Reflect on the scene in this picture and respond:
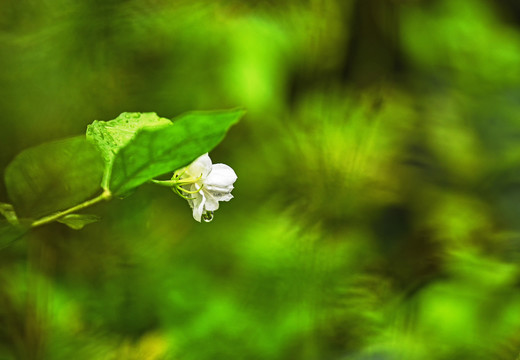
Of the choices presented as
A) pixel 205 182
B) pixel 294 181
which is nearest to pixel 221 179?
pixel 205 182

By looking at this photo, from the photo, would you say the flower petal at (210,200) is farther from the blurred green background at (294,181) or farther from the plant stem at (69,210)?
the blurred green background at (294,181)

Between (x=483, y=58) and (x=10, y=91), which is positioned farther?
(x=483, y=58)

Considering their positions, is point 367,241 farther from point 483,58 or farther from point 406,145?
point 483,58

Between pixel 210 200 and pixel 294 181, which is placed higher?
pixel 210 200

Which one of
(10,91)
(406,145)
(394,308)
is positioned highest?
(10,91)

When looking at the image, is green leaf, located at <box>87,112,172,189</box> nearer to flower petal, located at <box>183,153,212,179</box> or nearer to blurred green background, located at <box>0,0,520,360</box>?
flower petal, located at <box>183,153,212,179</box>

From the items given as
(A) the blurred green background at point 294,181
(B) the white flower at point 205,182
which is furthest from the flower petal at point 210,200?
(A) the blurred green background at point 294,181

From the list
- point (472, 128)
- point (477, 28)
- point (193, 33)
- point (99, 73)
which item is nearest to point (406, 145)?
point (472, 128)

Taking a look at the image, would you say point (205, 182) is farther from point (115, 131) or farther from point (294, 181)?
point (294, 181)
